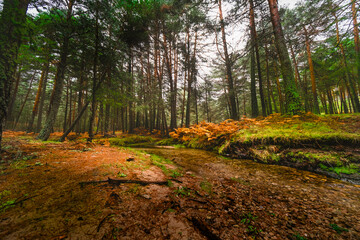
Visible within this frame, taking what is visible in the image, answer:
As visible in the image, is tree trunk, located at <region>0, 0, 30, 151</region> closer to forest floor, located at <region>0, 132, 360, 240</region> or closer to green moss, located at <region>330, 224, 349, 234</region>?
forest floor, located at <region>0, 132, 360, 240</region>

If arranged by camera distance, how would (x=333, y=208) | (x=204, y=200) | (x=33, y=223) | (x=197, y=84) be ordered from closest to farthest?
1. (x=33, y=223)
2. (x=333, y=208)
3. (x=204, y=200)
4. (x=197, y=84)

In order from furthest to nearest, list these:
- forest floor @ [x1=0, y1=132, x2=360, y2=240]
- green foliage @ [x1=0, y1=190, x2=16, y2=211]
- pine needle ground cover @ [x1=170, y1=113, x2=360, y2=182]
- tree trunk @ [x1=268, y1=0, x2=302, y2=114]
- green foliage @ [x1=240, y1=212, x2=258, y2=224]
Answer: tree trunk @ [x1=268, y1=0, x2=302, y2=114] → pine needle ground cover @ [x1=170, y1=113, x2=360, y2=182] → green foliage @ [x1=240, y1=212, x2=258, y2=224] → green foliage @ [x1=0, y1=190, x2=16, y2=211] → forest floor @ [x1=0, y1=132, x2=360, y2=240]

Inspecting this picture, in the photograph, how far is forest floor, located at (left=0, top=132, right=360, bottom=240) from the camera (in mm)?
1013

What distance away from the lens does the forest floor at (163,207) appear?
101 cm

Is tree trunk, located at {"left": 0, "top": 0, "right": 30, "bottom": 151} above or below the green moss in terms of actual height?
above

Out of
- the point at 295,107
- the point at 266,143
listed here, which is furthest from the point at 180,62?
the point at 266,143

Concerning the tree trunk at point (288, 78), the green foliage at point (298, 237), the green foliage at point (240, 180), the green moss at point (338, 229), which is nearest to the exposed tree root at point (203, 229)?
the green foliage at point (298, 237)

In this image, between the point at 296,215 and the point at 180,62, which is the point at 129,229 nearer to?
the point at 296,215

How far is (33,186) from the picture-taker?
4.96 ft

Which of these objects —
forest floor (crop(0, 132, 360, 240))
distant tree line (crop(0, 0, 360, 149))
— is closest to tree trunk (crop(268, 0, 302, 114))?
distant tree line (crop(0, 0, 360, 149))

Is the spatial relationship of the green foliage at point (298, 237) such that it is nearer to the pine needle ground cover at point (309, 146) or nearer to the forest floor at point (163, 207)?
the forest floor at point (163, 207)

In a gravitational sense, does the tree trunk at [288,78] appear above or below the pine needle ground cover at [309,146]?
above

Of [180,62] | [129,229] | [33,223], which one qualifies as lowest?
[129,229]

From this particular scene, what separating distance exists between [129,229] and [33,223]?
2.50 ft
